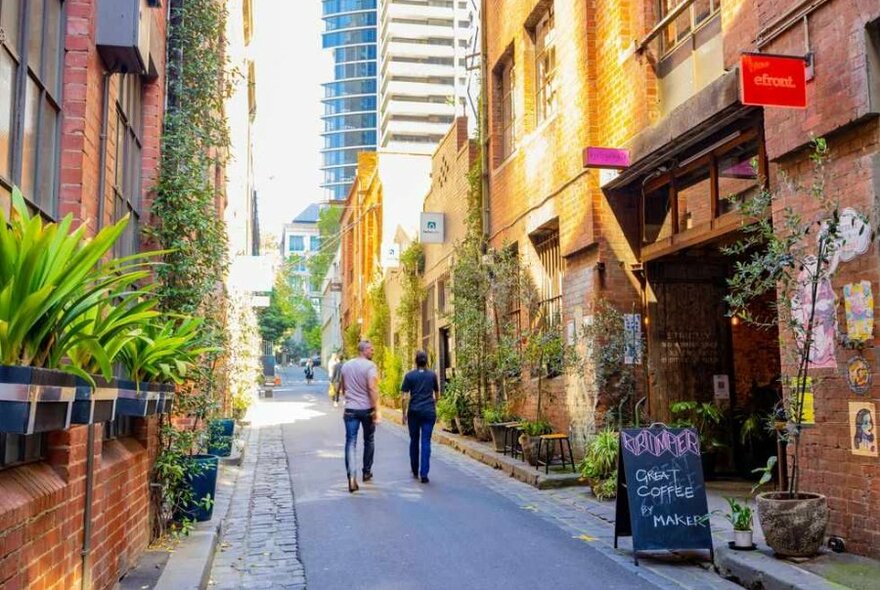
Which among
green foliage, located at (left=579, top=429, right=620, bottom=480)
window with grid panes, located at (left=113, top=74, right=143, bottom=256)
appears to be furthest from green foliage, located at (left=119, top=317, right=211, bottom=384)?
green foliage, located at (left=579, top=429, right=620, bottom=480)

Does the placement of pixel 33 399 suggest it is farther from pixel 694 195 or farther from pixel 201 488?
pixel 694 195

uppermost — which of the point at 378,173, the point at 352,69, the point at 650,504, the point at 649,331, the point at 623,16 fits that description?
the point at 352,69

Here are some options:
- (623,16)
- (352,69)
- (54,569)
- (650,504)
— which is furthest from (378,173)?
(352,69)

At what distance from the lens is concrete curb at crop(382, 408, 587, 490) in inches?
407

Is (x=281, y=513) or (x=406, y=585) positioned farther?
(x=281, y=513)

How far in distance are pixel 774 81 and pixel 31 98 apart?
5.47 metres

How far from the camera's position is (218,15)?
8.82 metres

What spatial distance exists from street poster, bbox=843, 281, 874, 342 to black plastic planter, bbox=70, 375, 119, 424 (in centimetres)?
523

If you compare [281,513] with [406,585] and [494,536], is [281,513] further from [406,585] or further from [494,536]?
[406,585]

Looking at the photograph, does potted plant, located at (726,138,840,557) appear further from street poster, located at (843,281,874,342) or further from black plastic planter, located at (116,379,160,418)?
black plastic planter, located at (116,379,160,418)

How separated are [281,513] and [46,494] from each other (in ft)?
17.1

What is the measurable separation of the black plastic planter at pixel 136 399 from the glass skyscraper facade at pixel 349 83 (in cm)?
11967

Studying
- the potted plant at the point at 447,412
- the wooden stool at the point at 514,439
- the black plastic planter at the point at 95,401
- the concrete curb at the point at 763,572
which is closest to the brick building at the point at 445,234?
the potted plant at the point at 447,412

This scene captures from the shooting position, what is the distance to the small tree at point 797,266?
20.0 feet
